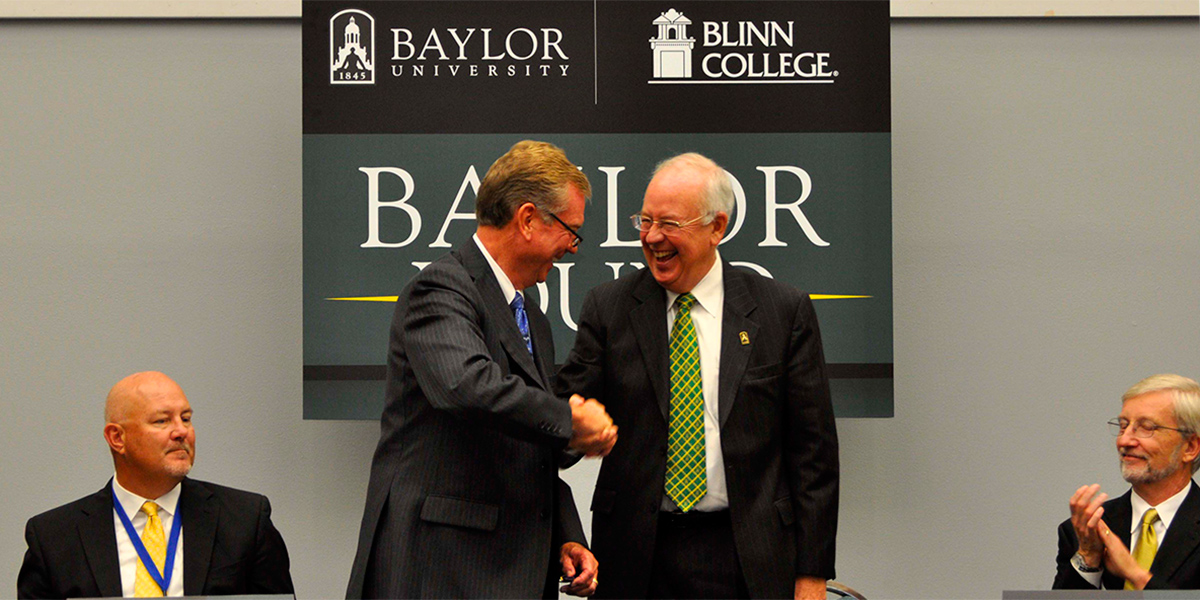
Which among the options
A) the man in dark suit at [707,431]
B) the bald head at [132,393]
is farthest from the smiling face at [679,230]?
the bald head at [132,393]

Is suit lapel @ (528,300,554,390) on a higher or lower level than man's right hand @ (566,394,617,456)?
higher

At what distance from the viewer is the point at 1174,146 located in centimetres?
388

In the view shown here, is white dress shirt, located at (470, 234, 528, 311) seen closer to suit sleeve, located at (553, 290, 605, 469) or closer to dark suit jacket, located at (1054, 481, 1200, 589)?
suit sleeve, located at (553, 290, 605, 469)

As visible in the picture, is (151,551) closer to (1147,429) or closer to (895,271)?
(1147,429)

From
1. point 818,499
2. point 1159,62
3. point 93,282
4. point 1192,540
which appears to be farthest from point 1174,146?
point 93,282

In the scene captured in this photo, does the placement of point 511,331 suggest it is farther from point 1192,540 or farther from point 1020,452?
point 1020,452

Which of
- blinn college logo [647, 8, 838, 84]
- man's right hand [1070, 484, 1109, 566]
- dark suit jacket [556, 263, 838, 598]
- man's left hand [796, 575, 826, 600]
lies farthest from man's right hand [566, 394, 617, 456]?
blinn college logo [647, 8, 838, 84]

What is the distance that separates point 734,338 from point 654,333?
17cm

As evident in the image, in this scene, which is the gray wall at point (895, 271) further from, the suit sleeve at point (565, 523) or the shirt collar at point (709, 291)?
the suit sleeve at point (565, 523)

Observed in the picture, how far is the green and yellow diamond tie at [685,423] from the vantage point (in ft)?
7.99

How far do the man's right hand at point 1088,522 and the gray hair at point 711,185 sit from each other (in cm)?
92

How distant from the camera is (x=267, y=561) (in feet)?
9.30

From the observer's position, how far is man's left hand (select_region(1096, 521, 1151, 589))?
98.7 inches

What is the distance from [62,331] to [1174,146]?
11.8 feet
